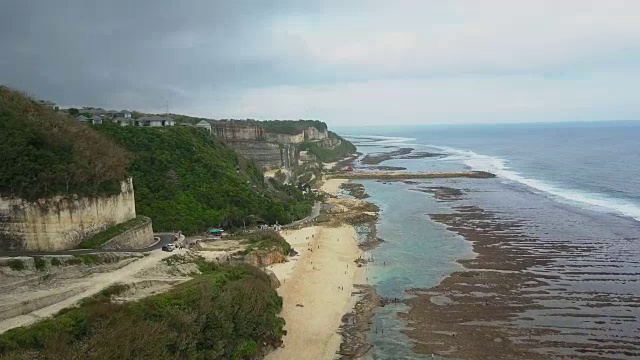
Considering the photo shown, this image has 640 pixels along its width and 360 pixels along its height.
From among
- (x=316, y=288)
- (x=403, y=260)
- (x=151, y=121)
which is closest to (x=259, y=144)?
(x=151, y=121)

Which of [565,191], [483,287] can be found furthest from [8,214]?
[565,191]

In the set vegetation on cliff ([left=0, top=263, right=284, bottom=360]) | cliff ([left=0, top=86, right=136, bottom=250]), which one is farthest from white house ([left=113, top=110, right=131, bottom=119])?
vegetation on cliff ([left=0, top=263, right=284, bottom=360])

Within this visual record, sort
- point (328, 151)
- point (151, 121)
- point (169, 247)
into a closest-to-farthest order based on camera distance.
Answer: point (169, 247) → point (151, 121) → point (328, 151)

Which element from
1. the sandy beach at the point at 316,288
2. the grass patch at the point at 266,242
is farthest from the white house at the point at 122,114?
the grass patch at the point at 266,242

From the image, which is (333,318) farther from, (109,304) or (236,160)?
(236,160)

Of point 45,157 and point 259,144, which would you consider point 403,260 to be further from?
point 259,144

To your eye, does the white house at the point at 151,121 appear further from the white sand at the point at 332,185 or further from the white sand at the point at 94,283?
the white sand at the point at 94,283
